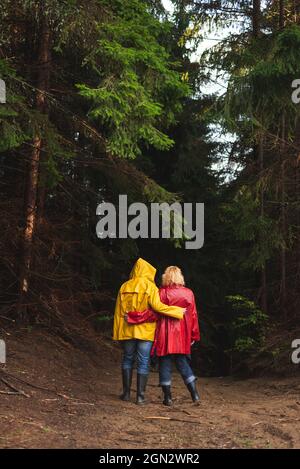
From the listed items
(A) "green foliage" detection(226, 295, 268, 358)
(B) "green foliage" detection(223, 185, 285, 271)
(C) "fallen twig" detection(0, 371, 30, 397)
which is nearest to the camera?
(C) "fallen twig" detection(0, 371, 30, 397)

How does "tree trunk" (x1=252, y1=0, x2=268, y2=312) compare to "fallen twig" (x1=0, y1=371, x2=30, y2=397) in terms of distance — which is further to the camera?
"tree trunk" (x1=252, y1=0, x2=268, y2=312)

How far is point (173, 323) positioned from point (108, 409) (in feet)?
5.01

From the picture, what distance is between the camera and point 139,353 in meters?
8.08

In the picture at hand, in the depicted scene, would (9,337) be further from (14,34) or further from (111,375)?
(14,34)

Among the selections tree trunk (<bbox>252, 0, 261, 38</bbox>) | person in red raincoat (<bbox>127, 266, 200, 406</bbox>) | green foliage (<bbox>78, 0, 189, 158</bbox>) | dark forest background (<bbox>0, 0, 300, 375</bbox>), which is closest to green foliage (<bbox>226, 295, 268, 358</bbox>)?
dark forest background (<bbox>0, 0, 300, 375</bbox>)

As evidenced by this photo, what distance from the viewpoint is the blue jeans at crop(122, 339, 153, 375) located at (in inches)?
317

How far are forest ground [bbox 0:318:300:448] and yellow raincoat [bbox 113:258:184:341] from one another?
1.03 meters

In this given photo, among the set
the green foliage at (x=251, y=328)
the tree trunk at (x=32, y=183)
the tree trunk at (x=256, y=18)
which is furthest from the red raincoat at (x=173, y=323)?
the tree trunk at (x=256, y=18)

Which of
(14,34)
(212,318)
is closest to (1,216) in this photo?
(14,34)

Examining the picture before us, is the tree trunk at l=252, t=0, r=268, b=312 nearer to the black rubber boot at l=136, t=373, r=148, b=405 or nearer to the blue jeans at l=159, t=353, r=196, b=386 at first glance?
the blue jeans at l=159, t=353, r=196, b=386

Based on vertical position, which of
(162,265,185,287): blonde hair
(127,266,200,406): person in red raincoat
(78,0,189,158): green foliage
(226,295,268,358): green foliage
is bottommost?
(226,295,268,358): green foliage

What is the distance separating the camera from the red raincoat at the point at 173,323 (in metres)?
7.97

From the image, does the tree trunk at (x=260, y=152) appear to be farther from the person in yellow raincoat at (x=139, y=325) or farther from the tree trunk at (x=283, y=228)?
the person in yellow raincoat at (x=139, y=325)

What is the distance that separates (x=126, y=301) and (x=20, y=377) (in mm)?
1998
